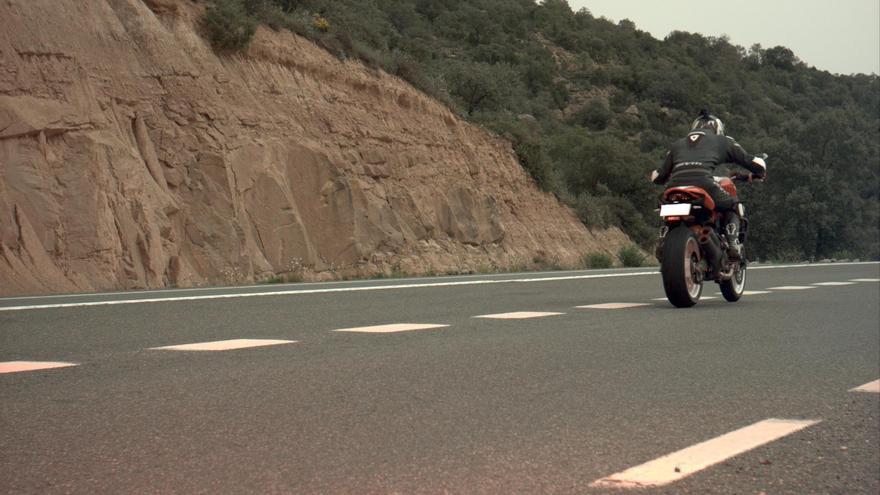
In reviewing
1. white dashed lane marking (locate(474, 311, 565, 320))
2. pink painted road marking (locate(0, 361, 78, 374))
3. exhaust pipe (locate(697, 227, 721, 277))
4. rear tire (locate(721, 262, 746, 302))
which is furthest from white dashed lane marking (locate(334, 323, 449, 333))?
rear tire (locate(721, 262, 746, 302))

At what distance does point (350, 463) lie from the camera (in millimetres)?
4676

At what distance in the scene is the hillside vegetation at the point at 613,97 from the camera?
43875mm

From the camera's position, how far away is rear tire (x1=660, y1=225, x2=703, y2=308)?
Result: 42.3 feet

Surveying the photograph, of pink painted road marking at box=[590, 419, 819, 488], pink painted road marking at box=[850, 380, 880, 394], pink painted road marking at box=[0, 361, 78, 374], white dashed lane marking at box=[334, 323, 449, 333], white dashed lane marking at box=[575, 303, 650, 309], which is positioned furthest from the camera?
white dashed lane marking at box=[575, 303, 650, 309]

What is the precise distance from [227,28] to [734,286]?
21.6m

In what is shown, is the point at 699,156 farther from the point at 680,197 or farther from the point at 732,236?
the point at 732,236

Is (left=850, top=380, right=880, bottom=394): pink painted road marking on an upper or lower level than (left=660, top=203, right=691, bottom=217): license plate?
lower

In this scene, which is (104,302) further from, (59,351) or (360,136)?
(360,136)

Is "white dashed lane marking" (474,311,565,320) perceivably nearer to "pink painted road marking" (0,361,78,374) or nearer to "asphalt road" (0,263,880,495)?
"asphalt road" (0,263,880,495)

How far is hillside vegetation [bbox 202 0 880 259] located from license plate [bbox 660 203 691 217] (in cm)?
2189

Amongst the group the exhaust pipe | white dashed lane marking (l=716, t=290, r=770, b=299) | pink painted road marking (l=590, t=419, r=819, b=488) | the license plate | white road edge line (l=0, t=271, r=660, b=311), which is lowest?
white road edge line (l=0, t=271, r=660, b=311)

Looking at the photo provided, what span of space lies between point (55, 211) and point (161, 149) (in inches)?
200

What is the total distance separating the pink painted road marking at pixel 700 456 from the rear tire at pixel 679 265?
7279mm

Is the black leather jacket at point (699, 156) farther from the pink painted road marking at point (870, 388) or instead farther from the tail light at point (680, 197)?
the pink painted road marking at point (870, 388)
